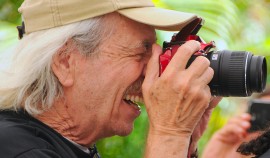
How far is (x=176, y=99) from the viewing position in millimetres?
1904

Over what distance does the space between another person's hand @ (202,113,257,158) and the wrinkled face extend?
116 cm

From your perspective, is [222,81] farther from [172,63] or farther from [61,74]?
[61,74]

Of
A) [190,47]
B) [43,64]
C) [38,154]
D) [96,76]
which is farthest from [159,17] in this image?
[38,154]

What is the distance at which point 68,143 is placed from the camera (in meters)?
1.97

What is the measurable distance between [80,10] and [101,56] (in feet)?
0.51

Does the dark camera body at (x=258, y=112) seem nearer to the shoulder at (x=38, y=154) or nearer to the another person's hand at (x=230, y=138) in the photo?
the another person's hand at (x=230, y=138)

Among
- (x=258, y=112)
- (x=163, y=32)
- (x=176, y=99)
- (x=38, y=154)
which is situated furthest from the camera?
(x=258, y=112)

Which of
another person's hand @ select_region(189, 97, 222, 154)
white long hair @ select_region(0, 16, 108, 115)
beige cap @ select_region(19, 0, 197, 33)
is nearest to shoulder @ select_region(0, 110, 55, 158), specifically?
white long hair @ select_region(0, 16, 108, 115)

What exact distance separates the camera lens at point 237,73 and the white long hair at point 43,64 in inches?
14.7

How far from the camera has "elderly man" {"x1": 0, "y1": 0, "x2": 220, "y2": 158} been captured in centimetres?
192

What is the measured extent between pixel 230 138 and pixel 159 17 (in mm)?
1380

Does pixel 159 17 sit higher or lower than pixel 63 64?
higher

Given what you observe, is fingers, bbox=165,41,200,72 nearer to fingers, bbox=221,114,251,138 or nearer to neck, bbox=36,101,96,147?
neck, bbox=36,101,96,147

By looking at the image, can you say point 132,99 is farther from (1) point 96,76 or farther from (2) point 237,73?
(2) point 237,73
